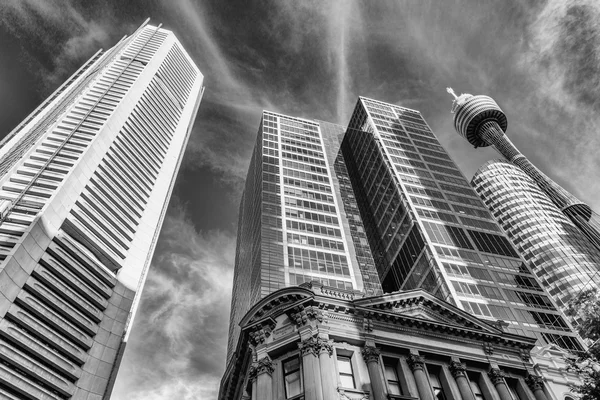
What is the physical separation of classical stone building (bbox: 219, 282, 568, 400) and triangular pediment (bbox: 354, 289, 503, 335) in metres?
0.07

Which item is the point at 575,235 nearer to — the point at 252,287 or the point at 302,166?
the point at 302,166

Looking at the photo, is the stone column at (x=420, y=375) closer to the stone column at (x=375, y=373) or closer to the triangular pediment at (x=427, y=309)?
the stone column at (x=375, y=373)

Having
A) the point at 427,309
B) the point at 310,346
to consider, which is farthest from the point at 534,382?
the point at 310,346

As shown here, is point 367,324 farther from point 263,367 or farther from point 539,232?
point 539,232

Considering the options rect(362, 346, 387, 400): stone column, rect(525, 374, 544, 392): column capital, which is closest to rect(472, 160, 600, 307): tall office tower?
rect(525, 374, 544, 392): column capital

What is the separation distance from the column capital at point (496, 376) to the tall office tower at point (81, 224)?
36032 mm

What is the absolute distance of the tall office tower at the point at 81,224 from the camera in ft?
132

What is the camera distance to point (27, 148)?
207 ft

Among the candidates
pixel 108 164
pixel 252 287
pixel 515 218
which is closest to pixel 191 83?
pixel 108 164

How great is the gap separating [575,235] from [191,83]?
353 ft

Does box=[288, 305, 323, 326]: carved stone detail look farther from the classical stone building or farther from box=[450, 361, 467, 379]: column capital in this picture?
box=[450, 361, 467, 379]: column capital

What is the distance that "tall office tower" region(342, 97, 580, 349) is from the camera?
63.0 m

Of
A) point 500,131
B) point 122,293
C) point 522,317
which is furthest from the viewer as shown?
point 500,131

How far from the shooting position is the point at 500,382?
28391 millimetres
